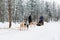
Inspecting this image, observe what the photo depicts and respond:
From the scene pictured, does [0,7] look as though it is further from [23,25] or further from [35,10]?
[23,25]

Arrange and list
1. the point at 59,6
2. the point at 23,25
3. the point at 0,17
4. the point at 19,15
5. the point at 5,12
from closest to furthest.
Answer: the point at 23,25
the point at 0,17
the point at 5,12
the point at 19,15
the point at 59,6

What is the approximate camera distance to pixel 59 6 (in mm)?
189000

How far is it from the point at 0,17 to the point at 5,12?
518 cm

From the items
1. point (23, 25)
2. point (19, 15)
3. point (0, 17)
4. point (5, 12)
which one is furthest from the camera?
point (19, 15)

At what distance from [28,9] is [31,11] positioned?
1514 millimetres

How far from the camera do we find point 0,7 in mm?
51500

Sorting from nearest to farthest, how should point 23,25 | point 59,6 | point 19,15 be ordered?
point 23,25 → point 19,15 → point 59,6

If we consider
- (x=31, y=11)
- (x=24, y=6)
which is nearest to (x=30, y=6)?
(x=31, y=11)

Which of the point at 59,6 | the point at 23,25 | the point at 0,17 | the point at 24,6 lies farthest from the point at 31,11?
the point at 59,6

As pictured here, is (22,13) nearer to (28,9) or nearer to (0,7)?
(28,9)

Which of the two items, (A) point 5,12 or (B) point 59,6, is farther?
(B) point 59,6

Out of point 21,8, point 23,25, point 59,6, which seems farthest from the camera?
point 59,6

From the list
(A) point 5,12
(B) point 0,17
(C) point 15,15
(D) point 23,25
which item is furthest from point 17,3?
(D) point 23,25

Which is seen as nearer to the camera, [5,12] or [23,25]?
[23,25]
